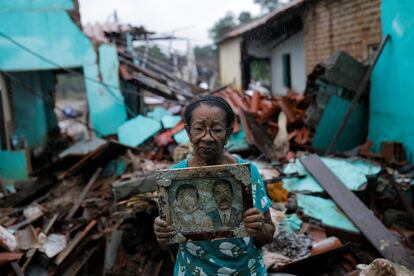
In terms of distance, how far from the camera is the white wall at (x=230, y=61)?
18703mm

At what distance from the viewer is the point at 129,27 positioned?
1413cm

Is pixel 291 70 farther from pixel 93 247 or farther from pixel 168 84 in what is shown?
pixel 93 247

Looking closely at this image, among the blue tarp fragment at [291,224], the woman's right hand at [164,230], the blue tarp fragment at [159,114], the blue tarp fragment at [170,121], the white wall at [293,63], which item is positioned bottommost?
the blue tarp fragment at [291,224]

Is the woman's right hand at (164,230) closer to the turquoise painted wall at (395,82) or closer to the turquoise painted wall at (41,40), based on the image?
the turquoise painted wall at (395,82)

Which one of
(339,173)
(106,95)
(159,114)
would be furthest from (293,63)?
(339,173)

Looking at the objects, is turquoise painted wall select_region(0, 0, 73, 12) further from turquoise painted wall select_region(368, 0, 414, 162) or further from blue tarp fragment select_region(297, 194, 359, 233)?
blue tarp fragment select_region(297, 194, 359, 233)

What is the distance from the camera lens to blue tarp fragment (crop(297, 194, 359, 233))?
15.6 feet

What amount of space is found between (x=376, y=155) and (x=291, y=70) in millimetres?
8510

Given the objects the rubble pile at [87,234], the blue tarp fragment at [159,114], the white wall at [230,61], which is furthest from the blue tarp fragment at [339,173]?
the white wall at [230,61]

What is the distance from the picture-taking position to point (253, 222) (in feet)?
6.40

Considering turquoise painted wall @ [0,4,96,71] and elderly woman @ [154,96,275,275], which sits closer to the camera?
elderly woman @ [154,96,275,275]

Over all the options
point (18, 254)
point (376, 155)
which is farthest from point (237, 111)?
point (18, 254)

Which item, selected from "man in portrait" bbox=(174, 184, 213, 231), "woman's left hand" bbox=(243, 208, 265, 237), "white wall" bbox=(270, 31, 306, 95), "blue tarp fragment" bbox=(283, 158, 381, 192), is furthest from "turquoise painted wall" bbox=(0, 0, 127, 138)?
"woman's left hand" bbox=(243, 208, 265, 237)

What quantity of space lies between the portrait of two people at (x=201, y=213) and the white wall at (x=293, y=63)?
1231 centimetres
